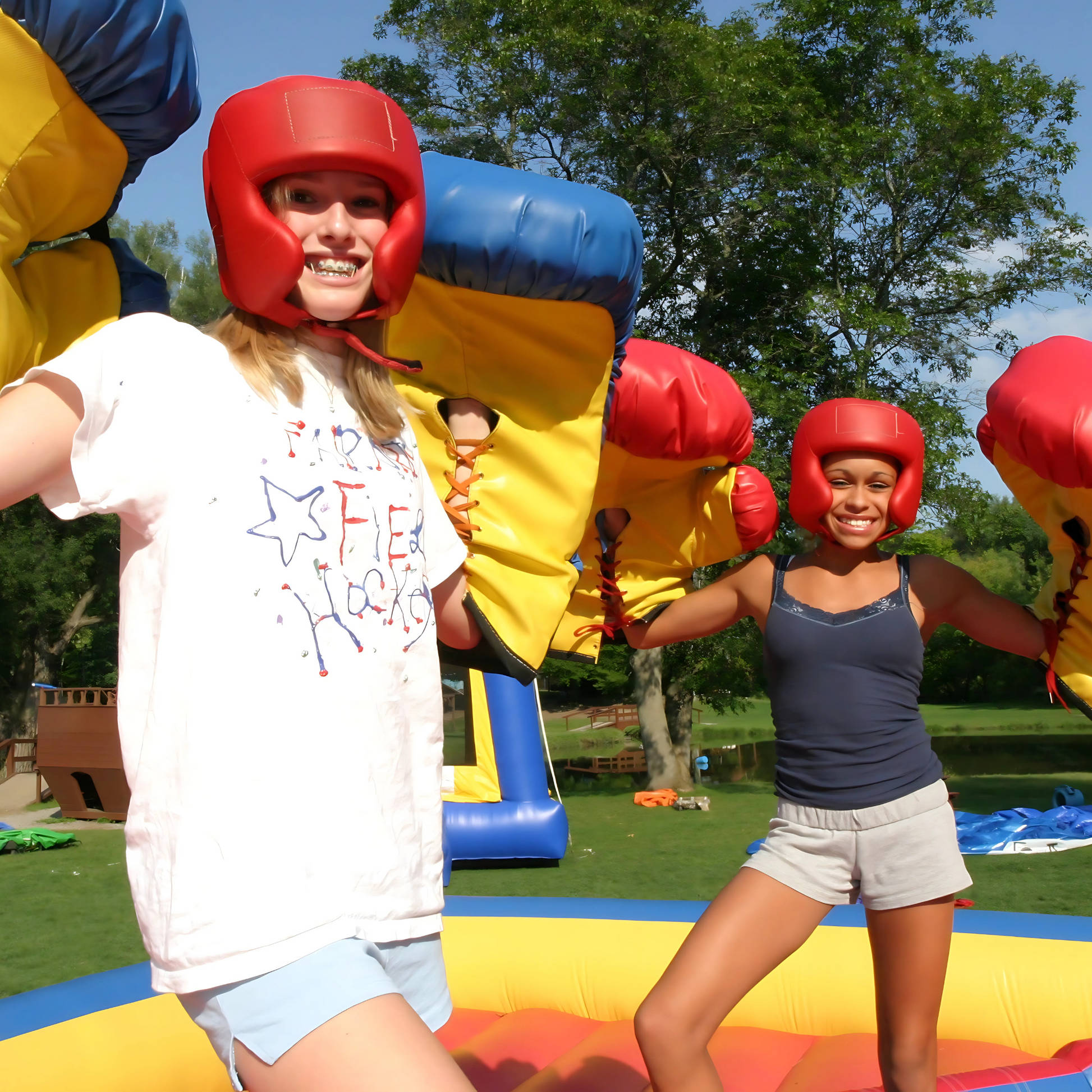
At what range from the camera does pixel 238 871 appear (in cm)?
115

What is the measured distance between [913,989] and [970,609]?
31.4 inches

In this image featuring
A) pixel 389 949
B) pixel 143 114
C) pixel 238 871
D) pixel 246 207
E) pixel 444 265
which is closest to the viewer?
pixel 238 871

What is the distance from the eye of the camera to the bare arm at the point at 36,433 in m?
1.11

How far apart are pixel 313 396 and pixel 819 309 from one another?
1062cm

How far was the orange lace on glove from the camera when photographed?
1.88 m

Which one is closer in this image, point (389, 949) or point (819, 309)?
point (389, 949)

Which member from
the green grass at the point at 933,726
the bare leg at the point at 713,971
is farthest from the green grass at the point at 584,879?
the green grass at the point at 933,726

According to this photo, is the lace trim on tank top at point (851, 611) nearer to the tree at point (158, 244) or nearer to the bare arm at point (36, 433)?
the bare arm at point (36, 433)

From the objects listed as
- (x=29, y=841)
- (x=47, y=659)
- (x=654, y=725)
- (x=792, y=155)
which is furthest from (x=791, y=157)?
(x=47, y=659)

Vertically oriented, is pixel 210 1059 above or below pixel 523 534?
below

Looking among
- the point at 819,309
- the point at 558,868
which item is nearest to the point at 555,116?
the point at 819,309

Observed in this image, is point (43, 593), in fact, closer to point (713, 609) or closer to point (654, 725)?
point (654, 725)

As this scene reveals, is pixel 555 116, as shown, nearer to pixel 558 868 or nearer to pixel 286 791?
pixel 558 868

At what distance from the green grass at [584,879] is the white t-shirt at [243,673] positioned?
420cm
